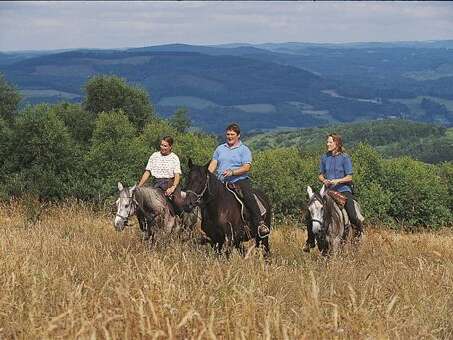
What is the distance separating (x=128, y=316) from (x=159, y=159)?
8055 millimetres

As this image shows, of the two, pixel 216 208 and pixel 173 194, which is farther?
pixel 173 194

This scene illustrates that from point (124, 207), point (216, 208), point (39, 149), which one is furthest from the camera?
point (39, 149)

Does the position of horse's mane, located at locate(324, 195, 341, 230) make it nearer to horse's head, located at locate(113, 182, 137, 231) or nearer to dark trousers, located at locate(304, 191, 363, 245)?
dark trousers, located at locate(304, 191, 363, 245)

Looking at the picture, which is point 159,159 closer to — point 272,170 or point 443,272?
point 443,272

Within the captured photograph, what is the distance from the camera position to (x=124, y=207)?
1081 centimetres

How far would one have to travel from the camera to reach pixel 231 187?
425 inches

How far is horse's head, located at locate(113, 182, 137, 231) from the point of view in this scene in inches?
418

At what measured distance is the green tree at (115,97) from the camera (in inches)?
2569


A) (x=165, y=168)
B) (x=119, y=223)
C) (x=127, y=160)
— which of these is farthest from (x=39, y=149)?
(x=119, y=223)

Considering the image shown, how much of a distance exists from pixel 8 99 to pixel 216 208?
190 ft

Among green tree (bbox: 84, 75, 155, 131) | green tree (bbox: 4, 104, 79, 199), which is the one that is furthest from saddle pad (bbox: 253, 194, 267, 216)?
green tree (bbox: 84, 75, 155, 131)

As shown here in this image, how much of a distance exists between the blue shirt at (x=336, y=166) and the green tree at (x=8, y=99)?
56.3m

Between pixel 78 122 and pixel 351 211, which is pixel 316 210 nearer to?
pixel 351 211

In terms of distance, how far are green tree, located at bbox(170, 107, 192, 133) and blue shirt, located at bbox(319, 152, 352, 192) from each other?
64.2 meters
